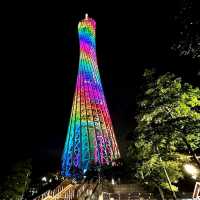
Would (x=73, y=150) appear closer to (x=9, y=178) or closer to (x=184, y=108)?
(x=9, y=178)

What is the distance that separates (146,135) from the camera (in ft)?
28.9

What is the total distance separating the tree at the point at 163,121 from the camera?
8867 millimetres

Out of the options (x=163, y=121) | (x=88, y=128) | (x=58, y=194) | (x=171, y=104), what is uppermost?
(x=88, y=128)

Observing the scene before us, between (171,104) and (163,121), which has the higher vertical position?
(171,104)

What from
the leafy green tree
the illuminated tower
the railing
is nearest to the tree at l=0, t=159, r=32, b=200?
the railing

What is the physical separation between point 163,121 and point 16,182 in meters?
18.1

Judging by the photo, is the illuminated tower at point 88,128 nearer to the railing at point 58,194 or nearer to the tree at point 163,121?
the railing at point 58,194

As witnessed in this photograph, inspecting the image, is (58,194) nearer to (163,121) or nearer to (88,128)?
(163,121)

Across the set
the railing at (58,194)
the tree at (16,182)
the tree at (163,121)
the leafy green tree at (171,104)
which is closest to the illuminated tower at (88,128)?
the tree at (16,182)

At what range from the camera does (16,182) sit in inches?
894

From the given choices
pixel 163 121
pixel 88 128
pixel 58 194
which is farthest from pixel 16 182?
pixel 163 121

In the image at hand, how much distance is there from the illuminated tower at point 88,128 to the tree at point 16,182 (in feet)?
27.4

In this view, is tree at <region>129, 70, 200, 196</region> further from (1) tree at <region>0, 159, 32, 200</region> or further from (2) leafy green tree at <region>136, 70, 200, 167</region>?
(1) tree at <region>0, 159, 32, 200</region>

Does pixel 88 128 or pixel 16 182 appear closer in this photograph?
pixel 16 182
